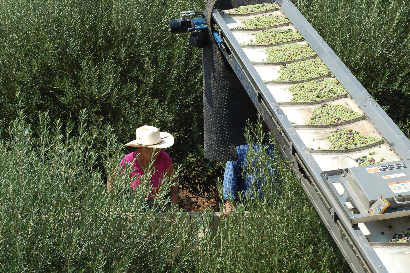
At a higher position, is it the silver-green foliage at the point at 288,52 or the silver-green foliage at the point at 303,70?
the silver-green foliage at the point at 288,52

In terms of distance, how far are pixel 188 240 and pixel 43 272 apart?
1223 millimetres

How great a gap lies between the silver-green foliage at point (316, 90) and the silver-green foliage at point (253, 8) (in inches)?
67.9

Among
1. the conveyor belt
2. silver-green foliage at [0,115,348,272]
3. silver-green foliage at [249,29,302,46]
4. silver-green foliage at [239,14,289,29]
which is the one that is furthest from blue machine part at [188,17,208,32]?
silver-green foliage at [0,115,348,272]

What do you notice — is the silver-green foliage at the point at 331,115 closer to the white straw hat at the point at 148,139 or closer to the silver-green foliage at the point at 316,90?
the silver-green foliage at the point at 316,90

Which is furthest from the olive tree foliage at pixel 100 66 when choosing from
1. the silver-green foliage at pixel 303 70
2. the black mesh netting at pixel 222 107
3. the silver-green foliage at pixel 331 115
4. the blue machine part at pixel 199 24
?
the silver-green foliage at pixel 331 115

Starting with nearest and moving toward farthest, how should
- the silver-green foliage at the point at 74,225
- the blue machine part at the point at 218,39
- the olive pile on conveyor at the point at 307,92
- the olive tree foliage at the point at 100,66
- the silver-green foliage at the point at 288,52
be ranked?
the silver-green foliage at the point at 74,225 → the olive pile on conveyor at the point at 307,92 → the silver-green foliage at the point at 288,52 → the blue machine part at the point at 218,39 → the olive tree foliage at the point at 100,66

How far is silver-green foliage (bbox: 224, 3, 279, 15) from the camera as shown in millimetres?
7594

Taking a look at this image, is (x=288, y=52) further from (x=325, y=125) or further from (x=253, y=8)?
(x=325, y=125)

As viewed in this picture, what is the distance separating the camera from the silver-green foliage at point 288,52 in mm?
6598

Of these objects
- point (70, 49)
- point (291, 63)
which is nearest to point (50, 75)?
point (70, 49)

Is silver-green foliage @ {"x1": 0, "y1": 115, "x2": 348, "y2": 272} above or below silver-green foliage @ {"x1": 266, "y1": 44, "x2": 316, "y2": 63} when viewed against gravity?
below

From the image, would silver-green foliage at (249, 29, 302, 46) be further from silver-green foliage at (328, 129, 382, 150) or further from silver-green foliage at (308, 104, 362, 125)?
silver-green foliage at (328, 129, 382, 150)

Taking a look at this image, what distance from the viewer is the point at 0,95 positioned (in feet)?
28.0

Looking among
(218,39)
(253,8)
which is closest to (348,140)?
(218,39)
